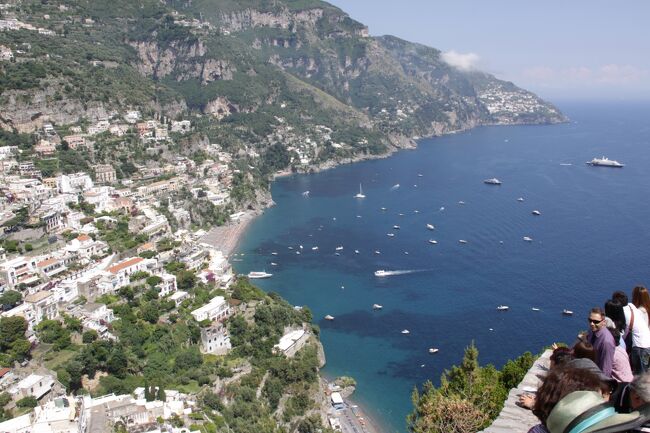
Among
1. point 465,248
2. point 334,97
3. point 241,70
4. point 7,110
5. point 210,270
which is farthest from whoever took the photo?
point 334,97

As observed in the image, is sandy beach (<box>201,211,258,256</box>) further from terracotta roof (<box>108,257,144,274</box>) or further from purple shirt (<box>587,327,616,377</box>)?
purple shirt (<box>587,327,616,377</box>)

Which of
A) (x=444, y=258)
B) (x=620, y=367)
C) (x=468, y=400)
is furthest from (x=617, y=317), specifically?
(x=444, y=258)

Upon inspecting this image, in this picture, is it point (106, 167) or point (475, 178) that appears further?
point (475, 178)

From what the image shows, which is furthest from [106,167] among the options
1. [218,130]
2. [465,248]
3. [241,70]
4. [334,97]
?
[334,97]

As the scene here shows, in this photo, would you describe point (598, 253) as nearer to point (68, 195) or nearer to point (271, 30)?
point (68, 195)

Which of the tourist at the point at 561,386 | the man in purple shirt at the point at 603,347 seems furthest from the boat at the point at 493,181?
the tourist at the point at 561,386
